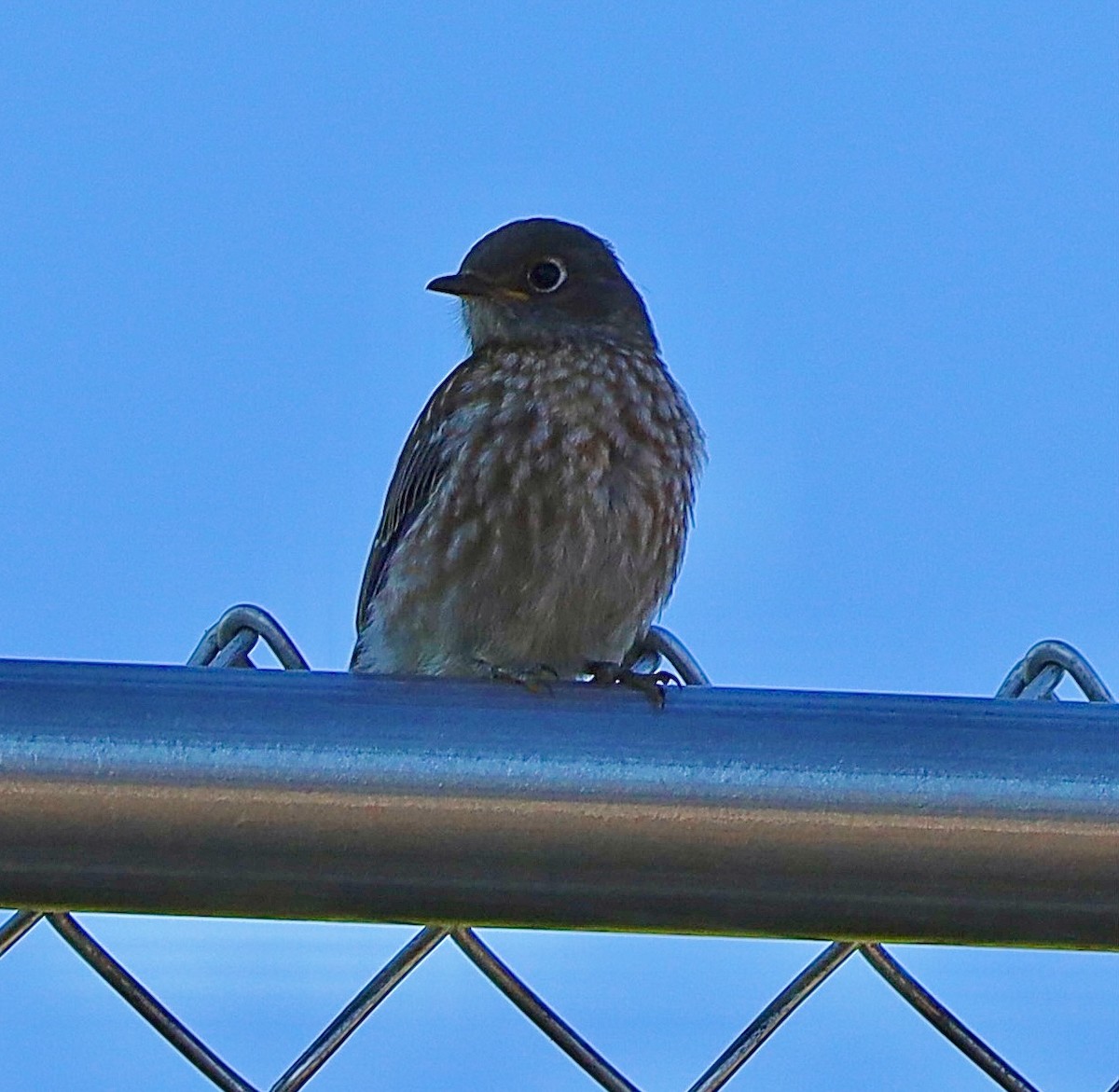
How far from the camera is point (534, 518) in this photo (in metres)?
4.12

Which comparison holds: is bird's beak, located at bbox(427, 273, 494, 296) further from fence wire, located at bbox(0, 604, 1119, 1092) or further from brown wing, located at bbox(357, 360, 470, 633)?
fence wire, located at bbox(0, 604, 1119, 1092)

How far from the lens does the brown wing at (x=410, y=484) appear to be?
4496mm

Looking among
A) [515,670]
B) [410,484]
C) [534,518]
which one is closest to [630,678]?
[515,670]

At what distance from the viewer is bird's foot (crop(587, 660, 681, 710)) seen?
2.04 m

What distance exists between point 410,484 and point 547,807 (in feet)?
10.1

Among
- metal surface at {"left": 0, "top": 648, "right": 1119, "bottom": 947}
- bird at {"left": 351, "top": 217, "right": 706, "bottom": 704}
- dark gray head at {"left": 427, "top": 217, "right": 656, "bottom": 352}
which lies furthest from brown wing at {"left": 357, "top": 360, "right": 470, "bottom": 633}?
metal surface at {"left": 0, "top": 648, "right": 1119, "bottom": 947}

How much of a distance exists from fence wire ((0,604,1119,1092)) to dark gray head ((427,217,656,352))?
250 cm

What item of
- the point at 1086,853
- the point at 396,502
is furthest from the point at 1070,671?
the point at 396,502

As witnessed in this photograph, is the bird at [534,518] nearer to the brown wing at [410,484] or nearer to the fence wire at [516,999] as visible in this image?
the brown wing at [410,484]

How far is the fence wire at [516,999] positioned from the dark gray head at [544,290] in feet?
8.20

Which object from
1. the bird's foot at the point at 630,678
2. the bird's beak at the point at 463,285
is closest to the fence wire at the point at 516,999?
the bird's foot at the point at 630,678

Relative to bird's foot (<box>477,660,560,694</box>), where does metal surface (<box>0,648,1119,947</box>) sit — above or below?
below

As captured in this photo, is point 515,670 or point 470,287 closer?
point 515,670

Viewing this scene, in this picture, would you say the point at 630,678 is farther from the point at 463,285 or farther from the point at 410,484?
the point at 463,285
